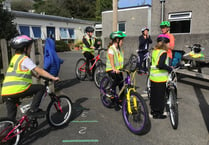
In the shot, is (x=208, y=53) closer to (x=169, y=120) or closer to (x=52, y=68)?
(x=169, y=120)

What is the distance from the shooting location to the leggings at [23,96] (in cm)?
304

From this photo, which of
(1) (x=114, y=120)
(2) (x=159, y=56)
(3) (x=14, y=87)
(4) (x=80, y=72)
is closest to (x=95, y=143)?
(1) (x=114, y=120)

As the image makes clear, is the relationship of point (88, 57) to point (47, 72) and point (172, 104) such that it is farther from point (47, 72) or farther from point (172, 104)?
point (172, 104)

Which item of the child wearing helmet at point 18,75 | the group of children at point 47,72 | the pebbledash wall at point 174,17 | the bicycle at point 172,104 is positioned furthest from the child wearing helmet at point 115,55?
the pebbledash wall at point 174,17

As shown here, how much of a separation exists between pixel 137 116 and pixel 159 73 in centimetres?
93

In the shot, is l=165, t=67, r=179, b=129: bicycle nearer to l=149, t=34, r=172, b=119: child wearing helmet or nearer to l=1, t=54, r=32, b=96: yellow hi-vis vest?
l=149, t=34, r=172, b=119: child wearing helmet

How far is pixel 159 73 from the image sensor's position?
3.71 m

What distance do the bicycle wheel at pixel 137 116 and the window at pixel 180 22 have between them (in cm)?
1234

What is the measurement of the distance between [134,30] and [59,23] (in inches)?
466

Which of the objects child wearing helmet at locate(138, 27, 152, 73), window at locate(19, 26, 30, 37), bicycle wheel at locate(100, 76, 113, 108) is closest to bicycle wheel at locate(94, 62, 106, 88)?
bicycle wheel at locate(100, 76, 113, 108)

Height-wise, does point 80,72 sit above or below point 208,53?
below

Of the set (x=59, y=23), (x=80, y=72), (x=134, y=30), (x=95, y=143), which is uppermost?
(x=59, y=23)

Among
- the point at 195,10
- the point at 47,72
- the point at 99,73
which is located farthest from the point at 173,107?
the point at 195,10

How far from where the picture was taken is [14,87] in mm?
2973
